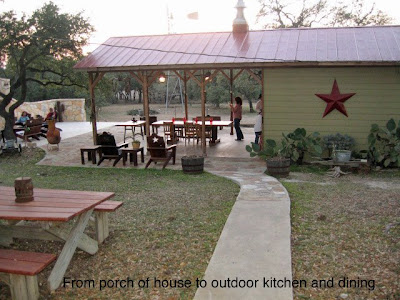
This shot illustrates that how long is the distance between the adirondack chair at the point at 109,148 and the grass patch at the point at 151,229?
0.98 m

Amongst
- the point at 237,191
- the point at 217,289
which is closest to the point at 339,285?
the point at 217,289

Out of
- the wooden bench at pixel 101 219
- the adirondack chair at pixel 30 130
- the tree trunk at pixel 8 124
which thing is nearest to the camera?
the wooden bench at pixel 101 219

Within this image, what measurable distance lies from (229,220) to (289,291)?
1.88m

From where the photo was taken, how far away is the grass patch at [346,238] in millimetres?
3775

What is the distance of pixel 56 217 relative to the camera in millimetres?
3666

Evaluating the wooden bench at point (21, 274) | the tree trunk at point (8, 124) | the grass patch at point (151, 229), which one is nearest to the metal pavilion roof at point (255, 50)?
the grass patch at point (151, 229)

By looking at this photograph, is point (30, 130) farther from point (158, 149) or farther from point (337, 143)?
point (337, 143)

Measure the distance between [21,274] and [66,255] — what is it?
2.01ft

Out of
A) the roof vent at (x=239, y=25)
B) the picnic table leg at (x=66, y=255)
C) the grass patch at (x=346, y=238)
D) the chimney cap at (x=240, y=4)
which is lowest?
the grass patch at (x=346, y=238)

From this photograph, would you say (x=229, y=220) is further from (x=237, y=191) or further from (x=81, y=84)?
(x=81, y=84)

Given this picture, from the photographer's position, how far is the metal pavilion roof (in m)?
9.41

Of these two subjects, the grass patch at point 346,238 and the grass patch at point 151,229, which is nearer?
the grass patch at point 346,238

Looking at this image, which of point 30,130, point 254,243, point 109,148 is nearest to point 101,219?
point 254,243

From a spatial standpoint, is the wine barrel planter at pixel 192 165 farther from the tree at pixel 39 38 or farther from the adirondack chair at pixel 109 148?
the tree at pixel 39 38
